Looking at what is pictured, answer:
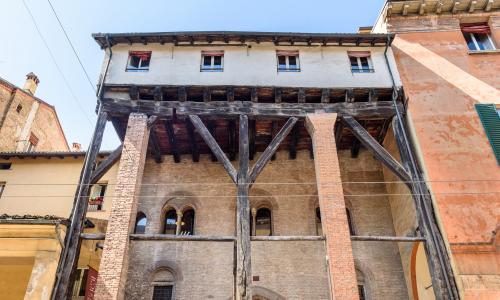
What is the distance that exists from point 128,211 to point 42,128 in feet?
57.6

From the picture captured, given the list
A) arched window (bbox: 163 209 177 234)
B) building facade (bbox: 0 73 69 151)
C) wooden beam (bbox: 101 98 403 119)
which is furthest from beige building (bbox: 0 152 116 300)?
building facade (bbox: 0 73 69 151)

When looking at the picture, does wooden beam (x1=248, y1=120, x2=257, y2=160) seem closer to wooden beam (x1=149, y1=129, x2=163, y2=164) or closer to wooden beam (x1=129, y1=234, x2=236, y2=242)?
wooden beam (x1=149, y1=129, x2=163, y2=164)

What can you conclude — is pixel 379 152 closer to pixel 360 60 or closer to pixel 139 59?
pixel 360 60

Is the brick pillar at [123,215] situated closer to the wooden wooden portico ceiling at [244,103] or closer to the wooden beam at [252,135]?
the wooden wooden portico ceiling at [244,103]

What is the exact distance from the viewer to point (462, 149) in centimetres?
1041

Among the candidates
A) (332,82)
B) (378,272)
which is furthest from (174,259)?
(332,82)

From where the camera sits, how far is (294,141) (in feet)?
42.1

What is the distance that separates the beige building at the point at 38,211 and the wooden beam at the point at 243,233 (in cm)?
401

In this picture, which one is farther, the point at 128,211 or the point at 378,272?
the point at 378,272

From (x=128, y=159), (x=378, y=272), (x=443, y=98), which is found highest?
(x=443, y=98)

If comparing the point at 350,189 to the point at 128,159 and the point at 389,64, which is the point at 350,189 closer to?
the point at 389,64

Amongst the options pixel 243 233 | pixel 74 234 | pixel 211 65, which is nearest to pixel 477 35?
pixel 211 65

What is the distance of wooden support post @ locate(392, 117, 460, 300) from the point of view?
342 inches

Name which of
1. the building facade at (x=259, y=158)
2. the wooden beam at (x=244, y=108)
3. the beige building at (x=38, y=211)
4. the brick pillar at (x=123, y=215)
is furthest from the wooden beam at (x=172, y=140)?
the beige building at (x=38, y=211)
